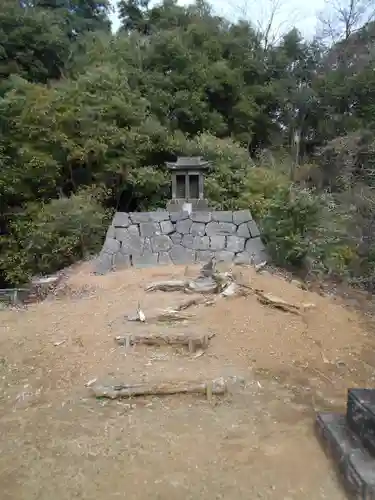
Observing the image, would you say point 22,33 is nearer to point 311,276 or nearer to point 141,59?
point 141,59

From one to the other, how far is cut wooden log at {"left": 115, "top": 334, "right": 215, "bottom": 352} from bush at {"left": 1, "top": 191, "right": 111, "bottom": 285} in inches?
194

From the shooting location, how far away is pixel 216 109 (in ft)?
49.6

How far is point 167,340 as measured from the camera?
395 cm

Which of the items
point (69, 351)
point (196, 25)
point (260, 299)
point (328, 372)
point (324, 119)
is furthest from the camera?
point (324, 119)

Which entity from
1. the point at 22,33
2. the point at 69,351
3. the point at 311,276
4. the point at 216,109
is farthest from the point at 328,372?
the point at 22,33

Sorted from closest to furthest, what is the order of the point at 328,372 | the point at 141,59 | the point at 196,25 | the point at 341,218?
the point at 328,372
the point at 341,218
the point at 141,59
the point at 196,25

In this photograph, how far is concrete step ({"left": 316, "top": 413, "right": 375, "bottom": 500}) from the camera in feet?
6.39

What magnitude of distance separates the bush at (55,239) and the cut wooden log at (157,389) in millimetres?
5769

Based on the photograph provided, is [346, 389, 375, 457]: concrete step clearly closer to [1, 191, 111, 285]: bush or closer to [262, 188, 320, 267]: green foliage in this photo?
[262, 188, 320, 267]: green foliage

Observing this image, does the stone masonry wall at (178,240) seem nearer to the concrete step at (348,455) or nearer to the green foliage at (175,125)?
the green foliage at (175,125)

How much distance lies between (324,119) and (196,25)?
629cm

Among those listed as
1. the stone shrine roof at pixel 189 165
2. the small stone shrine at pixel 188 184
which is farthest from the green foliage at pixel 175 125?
the stone shrine roof at pixel 189 165

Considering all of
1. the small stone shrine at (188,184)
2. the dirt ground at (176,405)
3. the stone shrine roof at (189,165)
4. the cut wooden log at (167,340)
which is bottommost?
the dirt ground at (176,405)

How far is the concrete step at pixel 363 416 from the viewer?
2.24 metres
